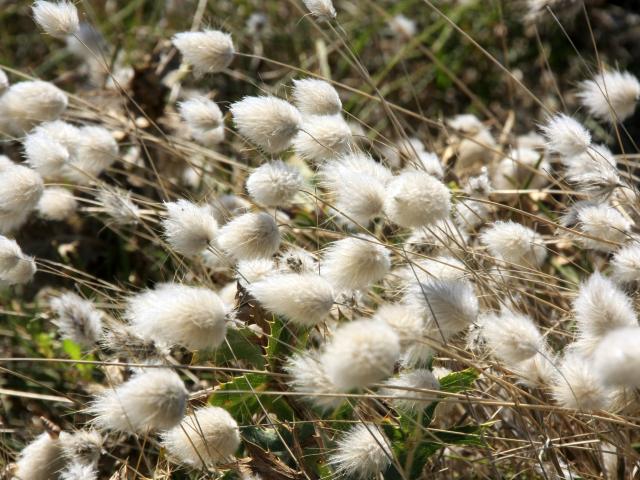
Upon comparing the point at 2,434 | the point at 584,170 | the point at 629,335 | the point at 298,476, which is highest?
the point at 629,335

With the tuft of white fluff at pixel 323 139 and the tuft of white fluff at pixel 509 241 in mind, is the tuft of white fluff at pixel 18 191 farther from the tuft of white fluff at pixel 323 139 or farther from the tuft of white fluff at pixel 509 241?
the tuft of white fluff at pixel 509 241

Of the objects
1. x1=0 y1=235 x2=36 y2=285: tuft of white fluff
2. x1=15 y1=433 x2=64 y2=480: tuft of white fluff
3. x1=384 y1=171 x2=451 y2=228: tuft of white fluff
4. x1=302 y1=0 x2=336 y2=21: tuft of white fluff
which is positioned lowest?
x1=15 y1=433 x2=64 y2=480: tuft of white fluff

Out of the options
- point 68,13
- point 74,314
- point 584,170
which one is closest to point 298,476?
point 74,314

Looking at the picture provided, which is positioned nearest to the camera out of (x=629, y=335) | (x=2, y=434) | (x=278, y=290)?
(x=629, y=335)

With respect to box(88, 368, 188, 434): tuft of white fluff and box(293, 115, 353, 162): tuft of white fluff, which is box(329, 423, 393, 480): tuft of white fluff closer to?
box(88, 368, 188, 434): tuft of white fluff

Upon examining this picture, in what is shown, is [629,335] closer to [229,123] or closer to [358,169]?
[358,169]

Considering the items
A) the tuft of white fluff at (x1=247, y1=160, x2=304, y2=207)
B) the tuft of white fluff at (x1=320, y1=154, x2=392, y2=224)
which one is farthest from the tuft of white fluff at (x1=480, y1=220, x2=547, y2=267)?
the tuft of white fluff at (x1=247, y1=160, x2=304, y2=207)

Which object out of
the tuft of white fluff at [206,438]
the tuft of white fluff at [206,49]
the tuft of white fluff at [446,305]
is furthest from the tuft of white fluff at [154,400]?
the tuft of white fluff at [206,49]
